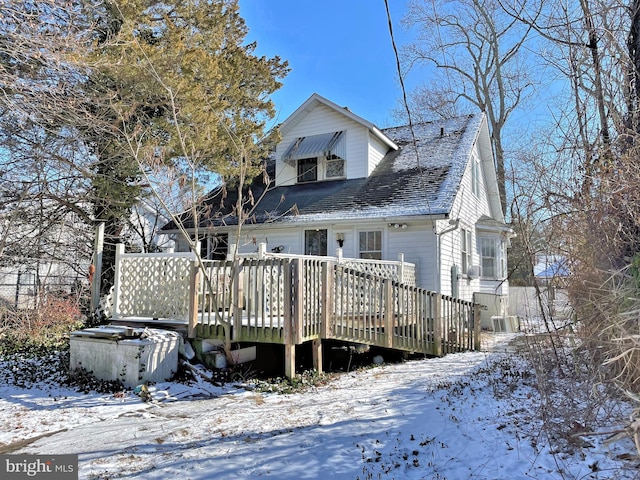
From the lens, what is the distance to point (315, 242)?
13242 mm

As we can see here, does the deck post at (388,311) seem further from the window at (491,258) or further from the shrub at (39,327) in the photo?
the window at (491,258)

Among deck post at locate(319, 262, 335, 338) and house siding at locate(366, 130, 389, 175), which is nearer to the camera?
deck post at locate(319, 262, 335, 338)

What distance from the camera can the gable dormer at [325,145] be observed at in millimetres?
14297

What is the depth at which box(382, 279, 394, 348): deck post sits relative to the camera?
805 cm

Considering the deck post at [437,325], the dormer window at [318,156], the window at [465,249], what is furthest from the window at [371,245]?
the deck post at [437,325]

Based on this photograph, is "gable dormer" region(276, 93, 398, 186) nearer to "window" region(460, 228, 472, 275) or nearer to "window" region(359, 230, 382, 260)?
"window" region(359, 230, 382, 260)

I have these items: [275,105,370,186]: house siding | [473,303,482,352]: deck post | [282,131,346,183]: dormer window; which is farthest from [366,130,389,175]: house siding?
[473,303,482,352]: deck post

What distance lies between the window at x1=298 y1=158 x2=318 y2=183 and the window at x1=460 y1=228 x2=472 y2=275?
5.40m

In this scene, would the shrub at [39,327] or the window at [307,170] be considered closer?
the shrub at [39,327]

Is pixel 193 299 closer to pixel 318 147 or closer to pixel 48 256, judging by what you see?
pixel 48 256

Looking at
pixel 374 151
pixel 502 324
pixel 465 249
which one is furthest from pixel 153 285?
pixel 502 324

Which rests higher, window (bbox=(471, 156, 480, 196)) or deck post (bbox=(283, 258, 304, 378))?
window (bbox=(471, 156, 480, 196))

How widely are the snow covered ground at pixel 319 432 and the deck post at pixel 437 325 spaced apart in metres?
2.30

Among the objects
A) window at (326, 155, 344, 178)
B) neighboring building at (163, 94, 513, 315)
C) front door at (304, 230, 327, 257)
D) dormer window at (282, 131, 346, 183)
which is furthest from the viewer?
window at (326, 155, 344, 178)
